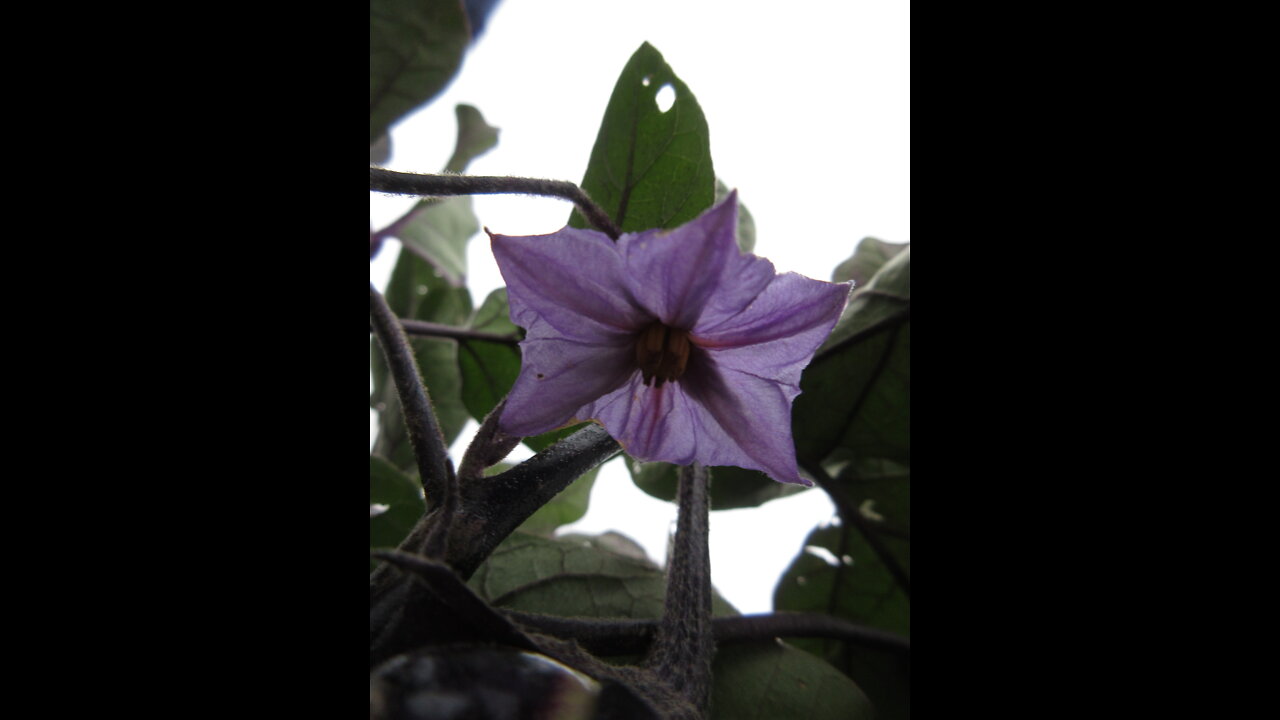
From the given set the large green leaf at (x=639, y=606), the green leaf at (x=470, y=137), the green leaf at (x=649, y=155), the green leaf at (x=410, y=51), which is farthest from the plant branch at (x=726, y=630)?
the green leaf at (x=470, y=137)

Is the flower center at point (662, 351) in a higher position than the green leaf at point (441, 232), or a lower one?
lower

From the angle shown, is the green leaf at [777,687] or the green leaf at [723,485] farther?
the green leaf at [723,485]

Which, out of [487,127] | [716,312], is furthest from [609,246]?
[487,127]

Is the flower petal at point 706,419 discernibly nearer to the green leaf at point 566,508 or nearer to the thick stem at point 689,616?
the thick stem at point 689,616

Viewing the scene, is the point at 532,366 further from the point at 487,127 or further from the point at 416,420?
the point at 487,127

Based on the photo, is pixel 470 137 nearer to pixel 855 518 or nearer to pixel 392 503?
pixel 392 503

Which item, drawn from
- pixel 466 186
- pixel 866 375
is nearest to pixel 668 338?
pixel 466 186

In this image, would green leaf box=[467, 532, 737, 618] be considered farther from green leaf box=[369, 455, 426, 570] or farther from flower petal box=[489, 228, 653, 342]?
flower petal box=[489, 228, 653, 342]
